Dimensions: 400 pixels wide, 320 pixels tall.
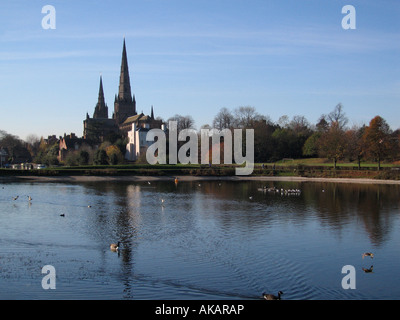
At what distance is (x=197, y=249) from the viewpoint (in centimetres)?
2050

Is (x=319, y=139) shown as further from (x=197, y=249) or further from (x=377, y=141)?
(x=197, y=249)

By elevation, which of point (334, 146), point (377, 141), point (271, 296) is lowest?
point (271, 296)

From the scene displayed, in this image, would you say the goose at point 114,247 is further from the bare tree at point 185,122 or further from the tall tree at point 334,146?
the bare tree at point 185,122

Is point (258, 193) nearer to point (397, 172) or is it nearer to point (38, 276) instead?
point (397, 172)


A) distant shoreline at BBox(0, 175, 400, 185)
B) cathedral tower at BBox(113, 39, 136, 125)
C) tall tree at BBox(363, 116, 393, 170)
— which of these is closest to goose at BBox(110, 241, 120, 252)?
distant shoreline at BBox(0, 175, 400, 185)

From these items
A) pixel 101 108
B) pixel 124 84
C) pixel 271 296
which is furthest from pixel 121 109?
pixel 271 296

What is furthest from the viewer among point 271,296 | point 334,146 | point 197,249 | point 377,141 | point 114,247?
point 334,146

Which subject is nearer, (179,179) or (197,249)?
(197,249)

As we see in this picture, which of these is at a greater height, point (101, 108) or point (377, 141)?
point (101, 108)

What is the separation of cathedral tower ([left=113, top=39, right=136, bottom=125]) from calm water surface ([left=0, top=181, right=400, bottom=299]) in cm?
11443

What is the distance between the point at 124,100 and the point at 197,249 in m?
134

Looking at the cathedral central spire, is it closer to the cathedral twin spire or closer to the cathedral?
the cathedral

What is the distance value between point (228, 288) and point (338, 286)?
3.86 metres

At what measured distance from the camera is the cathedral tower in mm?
149000
